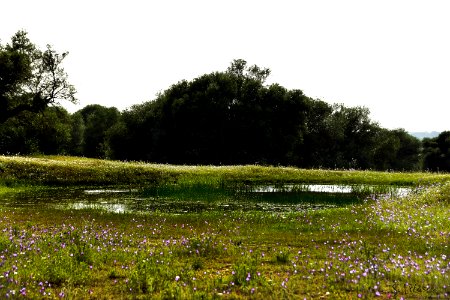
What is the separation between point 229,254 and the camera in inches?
452

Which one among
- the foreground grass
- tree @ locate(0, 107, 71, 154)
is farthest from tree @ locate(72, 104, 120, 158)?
the foreground grass

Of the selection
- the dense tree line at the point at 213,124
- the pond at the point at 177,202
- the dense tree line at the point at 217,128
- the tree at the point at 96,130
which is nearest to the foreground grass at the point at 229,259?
the pond at the point at 177,202

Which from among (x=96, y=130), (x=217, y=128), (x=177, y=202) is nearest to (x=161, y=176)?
(x=177, y=202)

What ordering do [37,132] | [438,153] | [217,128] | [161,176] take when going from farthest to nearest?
[438,153]
[217,128]
[37,132]
[161,176]

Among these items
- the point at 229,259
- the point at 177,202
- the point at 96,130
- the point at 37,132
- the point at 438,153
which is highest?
the point at 96,130

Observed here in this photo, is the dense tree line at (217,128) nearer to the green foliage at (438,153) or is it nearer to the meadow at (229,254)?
the green foliage at (438,153)

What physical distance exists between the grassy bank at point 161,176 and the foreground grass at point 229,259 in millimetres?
21209

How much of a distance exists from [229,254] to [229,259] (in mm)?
547

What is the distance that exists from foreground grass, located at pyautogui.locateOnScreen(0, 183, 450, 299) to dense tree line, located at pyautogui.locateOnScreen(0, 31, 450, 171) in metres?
41.6

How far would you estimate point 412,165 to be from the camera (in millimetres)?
124188

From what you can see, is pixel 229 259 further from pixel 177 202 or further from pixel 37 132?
pixel 37 132

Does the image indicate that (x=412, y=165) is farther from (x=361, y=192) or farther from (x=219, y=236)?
(x=219, y=236)

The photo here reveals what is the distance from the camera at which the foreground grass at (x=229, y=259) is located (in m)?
8.20

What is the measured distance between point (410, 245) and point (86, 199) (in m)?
20.1
